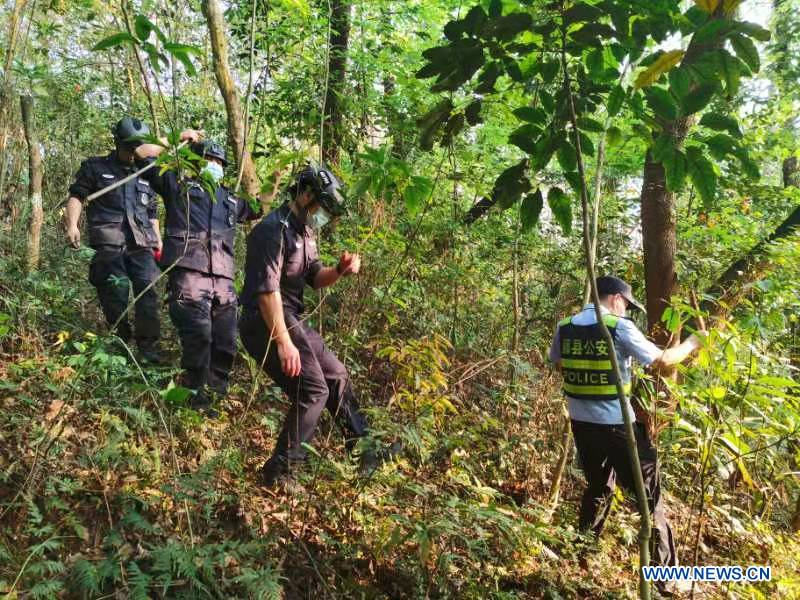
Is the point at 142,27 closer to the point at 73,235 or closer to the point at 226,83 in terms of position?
the point at 226,83

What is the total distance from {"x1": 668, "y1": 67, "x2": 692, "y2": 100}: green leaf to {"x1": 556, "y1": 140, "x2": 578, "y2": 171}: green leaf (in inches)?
15.9

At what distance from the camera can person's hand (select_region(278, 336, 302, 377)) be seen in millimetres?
2996

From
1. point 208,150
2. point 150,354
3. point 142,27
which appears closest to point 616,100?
point 142,27

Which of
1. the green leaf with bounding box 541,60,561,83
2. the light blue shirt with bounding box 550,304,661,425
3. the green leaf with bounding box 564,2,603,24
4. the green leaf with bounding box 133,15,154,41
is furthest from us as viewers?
the light blue shirt with bounding box 550,304,661,425

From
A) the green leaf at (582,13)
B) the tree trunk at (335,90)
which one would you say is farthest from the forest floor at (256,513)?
the tree trunk at (335,90)

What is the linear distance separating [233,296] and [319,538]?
221 centimetres

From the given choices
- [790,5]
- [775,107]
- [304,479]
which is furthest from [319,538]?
[790,5]

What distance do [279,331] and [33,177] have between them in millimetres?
3211

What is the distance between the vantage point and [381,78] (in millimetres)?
6219

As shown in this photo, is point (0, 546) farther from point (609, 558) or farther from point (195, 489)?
point (609, 558)

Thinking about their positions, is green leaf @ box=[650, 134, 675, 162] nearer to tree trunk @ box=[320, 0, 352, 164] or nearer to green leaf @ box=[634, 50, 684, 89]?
green leaf @ box=[634, 50, 684, 89]

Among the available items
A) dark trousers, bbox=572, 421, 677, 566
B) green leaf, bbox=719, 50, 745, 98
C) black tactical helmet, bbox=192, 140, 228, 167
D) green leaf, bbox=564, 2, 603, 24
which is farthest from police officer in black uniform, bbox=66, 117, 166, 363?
green leaf, bbox=719, 50, 745, 98

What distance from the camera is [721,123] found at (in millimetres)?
1579

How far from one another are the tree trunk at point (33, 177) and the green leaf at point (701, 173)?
4.86 m
